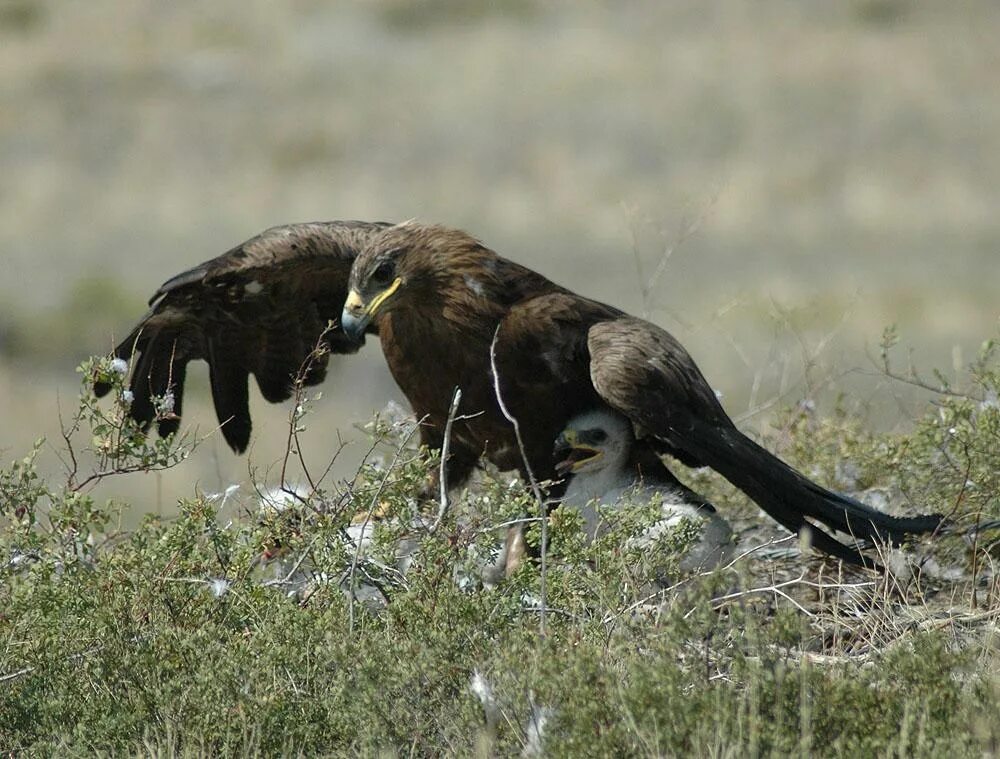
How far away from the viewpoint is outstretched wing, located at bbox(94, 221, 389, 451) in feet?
21.0

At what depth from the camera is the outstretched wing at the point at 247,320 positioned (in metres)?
6.40

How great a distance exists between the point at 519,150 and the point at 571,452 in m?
23.6

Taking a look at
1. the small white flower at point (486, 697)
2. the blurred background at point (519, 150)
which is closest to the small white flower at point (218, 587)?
the small white flower at point (486, 697)

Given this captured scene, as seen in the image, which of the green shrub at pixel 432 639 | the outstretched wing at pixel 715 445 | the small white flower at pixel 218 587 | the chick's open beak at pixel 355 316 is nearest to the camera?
the green shrub at pixel 432 639

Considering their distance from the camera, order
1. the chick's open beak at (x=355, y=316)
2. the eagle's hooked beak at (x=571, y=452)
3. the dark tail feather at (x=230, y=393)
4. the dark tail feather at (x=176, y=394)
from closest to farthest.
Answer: the chick's open beak at (x=355, y=316) → the eagle's hooked beak at (x=571, y=452) → the dark tail feather at (x=176, y=394) → the dark tail feather at (x=230, y=393)

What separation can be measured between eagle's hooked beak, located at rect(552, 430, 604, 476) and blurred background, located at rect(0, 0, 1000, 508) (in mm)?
10045

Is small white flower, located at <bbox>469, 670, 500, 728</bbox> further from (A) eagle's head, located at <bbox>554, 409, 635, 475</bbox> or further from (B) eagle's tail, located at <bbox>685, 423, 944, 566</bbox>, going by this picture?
(A) eagle's head, located at <bbox>554, 409, 635, 475</bbox>

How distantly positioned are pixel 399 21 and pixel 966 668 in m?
35.4

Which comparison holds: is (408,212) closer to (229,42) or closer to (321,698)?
(229,42)

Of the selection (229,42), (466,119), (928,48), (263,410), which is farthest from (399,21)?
(263,410)

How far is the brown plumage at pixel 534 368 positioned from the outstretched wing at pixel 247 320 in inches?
15.2

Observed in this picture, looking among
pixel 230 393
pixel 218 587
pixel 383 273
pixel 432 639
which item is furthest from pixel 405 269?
pixel 432 639

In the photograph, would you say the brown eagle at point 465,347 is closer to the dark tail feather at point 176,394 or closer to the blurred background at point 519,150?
the dark tail feather at point 176,394

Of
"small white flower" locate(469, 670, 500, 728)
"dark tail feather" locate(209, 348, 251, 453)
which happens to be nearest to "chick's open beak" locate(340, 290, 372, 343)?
"dark tail feather" locate(209, 348, 251, 453)
